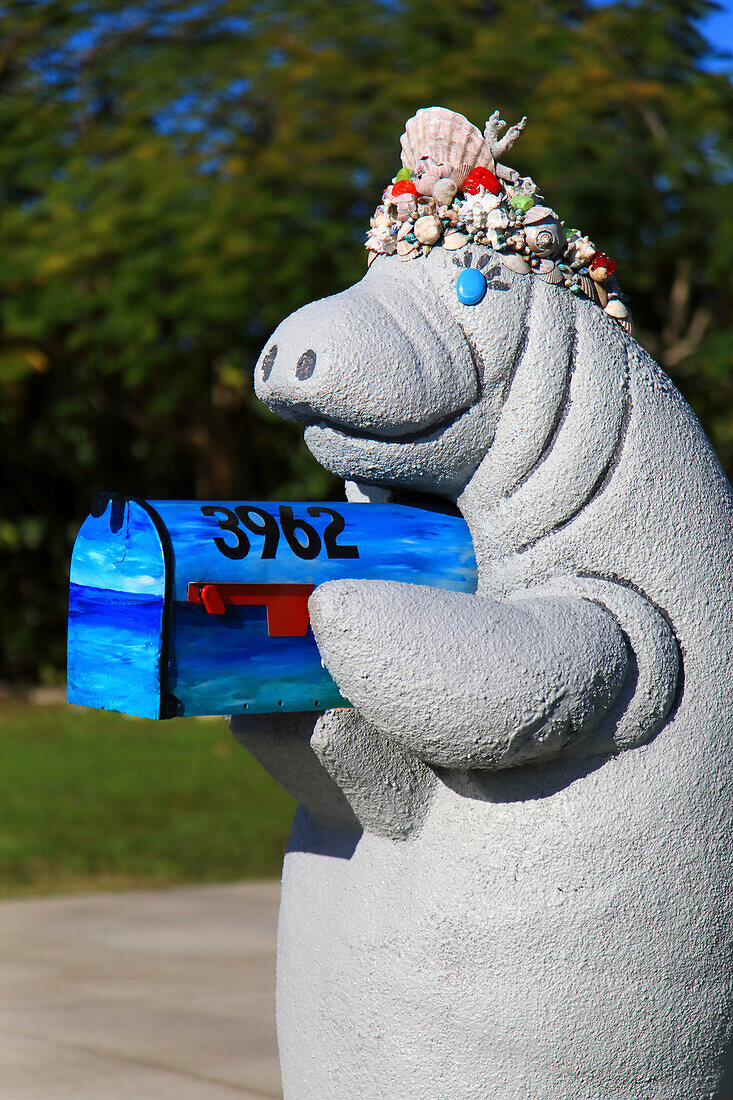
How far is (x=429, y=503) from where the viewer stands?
2275 millimetres

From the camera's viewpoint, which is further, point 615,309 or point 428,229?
point 615,309

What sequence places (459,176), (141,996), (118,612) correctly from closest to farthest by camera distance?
(118,612), (459,176), (141,996)

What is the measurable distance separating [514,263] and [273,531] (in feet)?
1.85

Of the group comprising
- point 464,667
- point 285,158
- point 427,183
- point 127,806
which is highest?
point 427,183

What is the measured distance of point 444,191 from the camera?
215 centimetres

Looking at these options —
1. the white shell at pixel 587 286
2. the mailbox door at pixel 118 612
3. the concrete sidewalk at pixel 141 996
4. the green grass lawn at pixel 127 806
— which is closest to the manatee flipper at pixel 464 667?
the mailbox door at pixel 118 612

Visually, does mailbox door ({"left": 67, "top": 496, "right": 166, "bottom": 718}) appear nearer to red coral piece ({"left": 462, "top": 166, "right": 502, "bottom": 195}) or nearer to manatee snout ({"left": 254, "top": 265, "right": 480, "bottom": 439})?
manatee snout ({"left": 254, "top": 265, "right": 480, "bottom": 439})

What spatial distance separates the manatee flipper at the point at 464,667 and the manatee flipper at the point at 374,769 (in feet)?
0.60

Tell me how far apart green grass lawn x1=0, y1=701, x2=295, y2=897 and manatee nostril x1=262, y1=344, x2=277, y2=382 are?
447cm

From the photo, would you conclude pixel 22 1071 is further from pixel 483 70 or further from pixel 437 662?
pixel 483 70

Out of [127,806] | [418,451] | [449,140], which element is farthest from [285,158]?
[418,451]

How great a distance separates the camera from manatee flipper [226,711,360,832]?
2.17 metres

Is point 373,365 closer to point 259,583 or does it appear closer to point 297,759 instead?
point 259,583

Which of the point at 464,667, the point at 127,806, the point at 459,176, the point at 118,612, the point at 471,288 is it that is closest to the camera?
the point at 464,667
